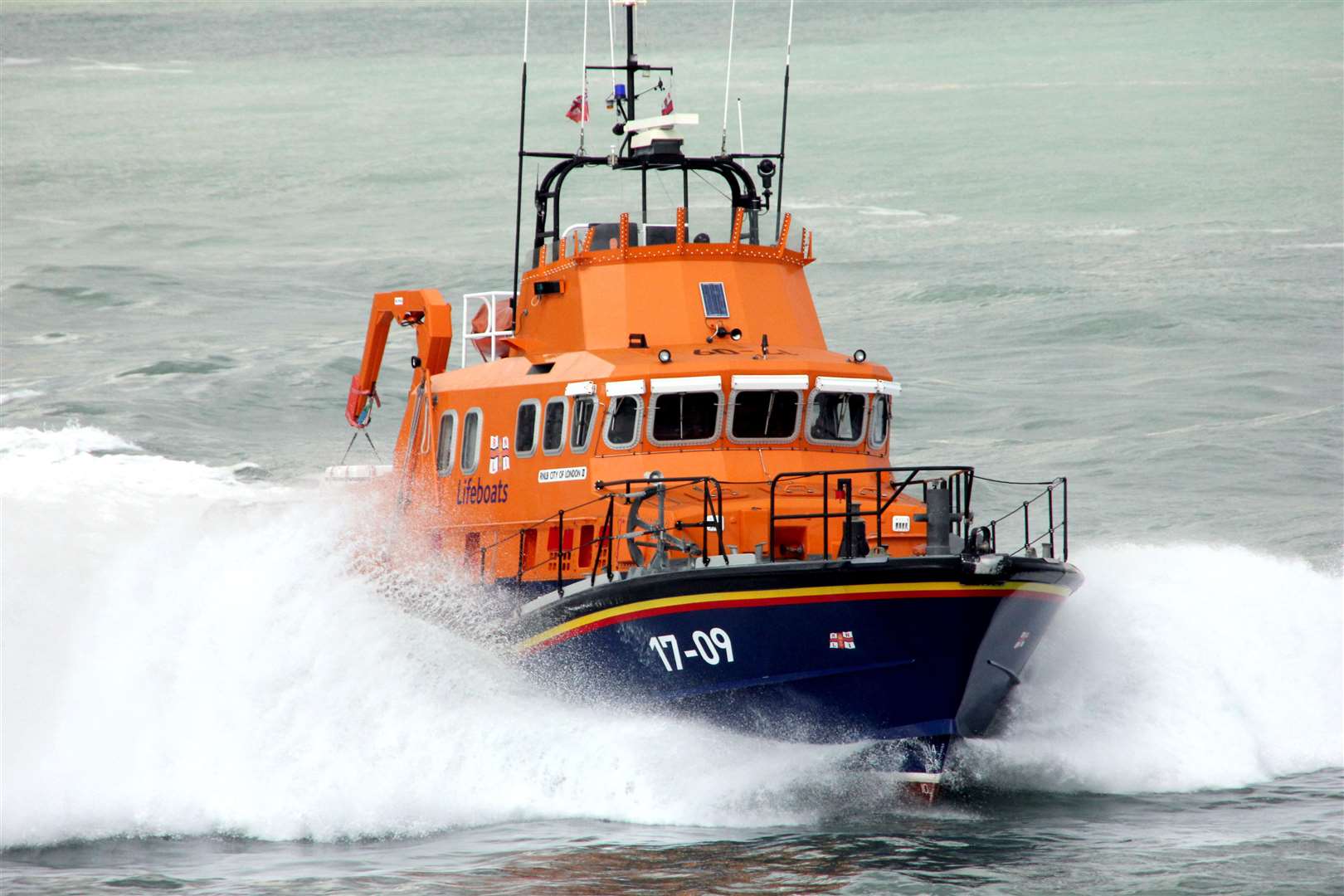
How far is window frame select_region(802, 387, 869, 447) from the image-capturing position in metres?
13.2

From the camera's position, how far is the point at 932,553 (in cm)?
1162

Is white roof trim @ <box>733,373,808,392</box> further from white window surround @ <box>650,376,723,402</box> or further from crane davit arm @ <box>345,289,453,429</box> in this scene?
crane davit arm @ <box>345,289,453,429</box>

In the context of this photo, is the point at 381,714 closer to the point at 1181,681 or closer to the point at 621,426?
the point at 621,426

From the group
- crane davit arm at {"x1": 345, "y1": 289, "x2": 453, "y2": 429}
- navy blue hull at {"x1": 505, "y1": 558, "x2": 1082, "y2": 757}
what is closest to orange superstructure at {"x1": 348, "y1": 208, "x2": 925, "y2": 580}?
crane davit arm at {"x1": 345, "y1": 289, "x2": 453, "y2": 429}

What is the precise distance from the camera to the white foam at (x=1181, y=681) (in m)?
12.8

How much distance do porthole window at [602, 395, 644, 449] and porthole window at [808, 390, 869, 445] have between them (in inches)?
55.4

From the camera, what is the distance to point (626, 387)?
1277 centimetres

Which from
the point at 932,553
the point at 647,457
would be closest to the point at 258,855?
the point at 647,457

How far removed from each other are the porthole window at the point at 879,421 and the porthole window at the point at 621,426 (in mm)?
2038

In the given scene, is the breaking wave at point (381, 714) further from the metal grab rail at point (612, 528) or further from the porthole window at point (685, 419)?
the porthole window at point (685, 419)

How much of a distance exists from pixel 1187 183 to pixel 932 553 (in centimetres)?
3177

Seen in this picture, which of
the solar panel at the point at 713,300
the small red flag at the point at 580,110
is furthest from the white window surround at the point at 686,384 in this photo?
the small red flag at the point at 580,110

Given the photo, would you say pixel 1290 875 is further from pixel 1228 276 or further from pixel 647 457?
pixel 1228 276

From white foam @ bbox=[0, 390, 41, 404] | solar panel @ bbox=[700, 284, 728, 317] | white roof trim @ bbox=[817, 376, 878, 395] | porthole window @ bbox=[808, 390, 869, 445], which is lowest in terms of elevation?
porthole window @ bbox=[808, 390, 869, 445]
